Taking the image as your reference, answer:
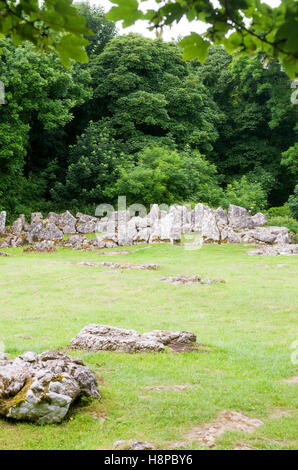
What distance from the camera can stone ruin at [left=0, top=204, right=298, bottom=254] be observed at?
23688 millimetres

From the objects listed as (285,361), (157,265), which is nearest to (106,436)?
(285,361)

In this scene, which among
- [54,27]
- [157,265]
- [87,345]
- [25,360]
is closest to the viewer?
[54,27]

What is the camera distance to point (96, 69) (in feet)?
117

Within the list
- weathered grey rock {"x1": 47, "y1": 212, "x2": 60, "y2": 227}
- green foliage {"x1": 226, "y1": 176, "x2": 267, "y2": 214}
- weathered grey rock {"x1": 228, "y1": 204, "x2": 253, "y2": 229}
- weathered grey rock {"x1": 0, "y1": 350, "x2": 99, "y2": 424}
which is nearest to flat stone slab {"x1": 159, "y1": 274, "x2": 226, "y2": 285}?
weathered grey rock {"x1": 0, "y1": 350, "x2": 99, "y2": 424}

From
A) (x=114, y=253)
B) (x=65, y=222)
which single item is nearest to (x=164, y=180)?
(x=65, y=222)

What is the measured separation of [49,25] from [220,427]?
3936 mm

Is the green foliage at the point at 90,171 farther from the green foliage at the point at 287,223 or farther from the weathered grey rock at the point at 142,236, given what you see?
the green foliage at the point at 287,223

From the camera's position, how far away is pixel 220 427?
15.6 feet

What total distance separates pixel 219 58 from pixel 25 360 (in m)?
39.9

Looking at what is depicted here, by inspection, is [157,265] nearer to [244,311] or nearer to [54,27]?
[244,311]

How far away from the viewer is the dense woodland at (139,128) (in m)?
28.6

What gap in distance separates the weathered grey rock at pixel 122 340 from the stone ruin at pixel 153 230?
590 inches

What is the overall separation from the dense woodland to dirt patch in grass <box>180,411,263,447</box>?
23055mm

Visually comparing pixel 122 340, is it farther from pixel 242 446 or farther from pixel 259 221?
pixel 259 221
